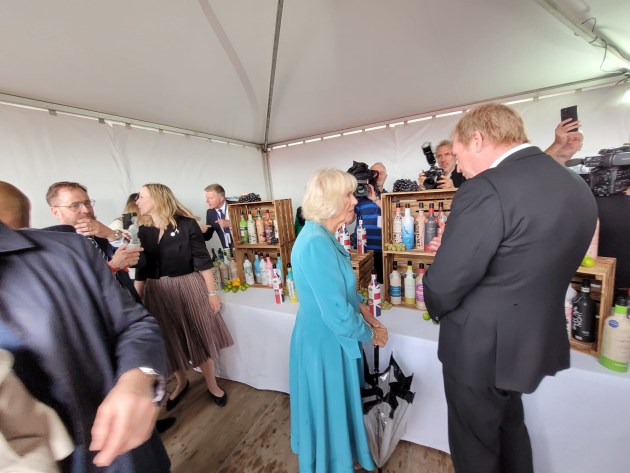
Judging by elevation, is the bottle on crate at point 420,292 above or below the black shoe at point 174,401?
above

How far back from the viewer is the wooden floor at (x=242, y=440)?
147cm

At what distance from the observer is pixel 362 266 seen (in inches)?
67.5

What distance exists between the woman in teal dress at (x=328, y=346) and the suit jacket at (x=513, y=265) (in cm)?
38

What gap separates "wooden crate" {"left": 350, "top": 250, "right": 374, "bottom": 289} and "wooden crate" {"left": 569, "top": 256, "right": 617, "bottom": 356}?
1.04 m

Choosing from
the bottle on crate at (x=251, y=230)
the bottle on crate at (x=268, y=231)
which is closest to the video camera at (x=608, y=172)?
the bottle on crate at (x=268, y=231)

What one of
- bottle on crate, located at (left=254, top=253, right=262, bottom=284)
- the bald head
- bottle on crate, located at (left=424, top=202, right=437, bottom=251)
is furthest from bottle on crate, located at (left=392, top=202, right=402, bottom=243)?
the bald head

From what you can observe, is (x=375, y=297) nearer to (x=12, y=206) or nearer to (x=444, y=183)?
(x=444, y=183)

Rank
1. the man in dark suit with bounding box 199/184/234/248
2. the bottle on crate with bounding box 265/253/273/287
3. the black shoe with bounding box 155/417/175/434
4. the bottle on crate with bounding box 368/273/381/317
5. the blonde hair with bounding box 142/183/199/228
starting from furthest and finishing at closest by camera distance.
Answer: the man in dark suit with bounding box 199/184/234/248
the bottle on crate with bounding box 265/253/273/287
the black shoe with bounding box 155/417/175/434
the blonde hair with bounding box 142/183/199/228
the bottle on crate with bounding box 368/273/381/317

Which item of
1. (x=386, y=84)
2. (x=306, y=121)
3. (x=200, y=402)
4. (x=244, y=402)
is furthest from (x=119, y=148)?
(x=386, y=84)

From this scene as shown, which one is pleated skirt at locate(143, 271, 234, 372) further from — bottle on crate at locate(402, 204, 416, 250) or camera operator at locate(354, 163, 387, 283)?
bottle on crate at locate(402, 204, 416, 250)

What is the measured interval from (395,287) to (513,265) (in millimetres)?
893

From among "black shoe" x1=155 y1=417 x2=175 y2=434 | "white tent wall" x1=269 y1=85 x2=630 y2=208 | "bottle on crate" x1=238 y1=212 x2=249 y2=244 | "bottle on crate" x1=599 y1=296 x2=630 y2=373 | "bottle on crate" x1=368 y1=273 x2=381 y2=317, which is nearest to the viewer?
"bottle on crate" x1=599 y1=296 x2=630 y2=373

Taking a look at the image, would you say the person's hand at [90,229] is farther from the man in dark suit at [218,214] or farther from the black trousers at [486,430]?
the black trousers at [486,430]

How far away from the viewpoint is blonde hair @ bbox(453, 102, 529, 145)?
887mm
